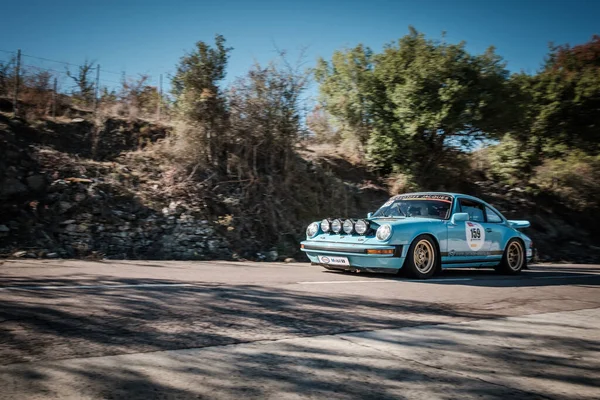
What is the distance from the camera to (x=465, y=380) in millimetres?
2877

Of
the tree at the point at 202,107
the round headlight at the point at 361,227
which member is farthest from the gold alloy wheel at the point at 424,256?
the tree at the point at 202,107

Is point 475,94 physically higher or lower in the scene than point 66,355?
higher

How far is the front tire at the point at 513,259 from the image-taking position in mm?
9666

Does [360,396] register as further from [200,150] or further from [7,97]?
[7,97]

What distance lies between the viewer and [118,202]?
35.7 ft

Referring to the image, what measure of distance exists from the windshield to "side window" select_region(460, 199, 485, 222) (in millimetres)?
390

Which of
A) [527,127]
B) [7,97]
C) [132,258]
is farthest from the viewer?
[527,127]

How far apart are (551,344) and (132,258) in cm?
789

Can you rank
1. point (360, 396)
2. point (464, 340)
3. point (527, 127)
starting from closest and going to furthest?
point (360, 396) → point (464, 340) → point (527, 127)

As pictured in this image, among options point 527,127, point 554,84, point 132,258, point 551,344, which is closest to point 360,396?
point 551,344

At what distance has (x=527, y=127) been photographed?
19.4 meters

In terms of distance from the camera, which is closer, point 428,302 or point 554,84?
point 428,302

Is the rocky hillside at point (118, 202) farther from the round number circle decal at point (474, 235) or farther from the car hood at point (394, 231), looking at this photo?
the round number circle decal at point (474, 235)

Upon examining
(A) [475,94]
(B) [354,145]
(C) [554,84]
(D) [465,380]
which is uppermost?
(C) [554,84]
